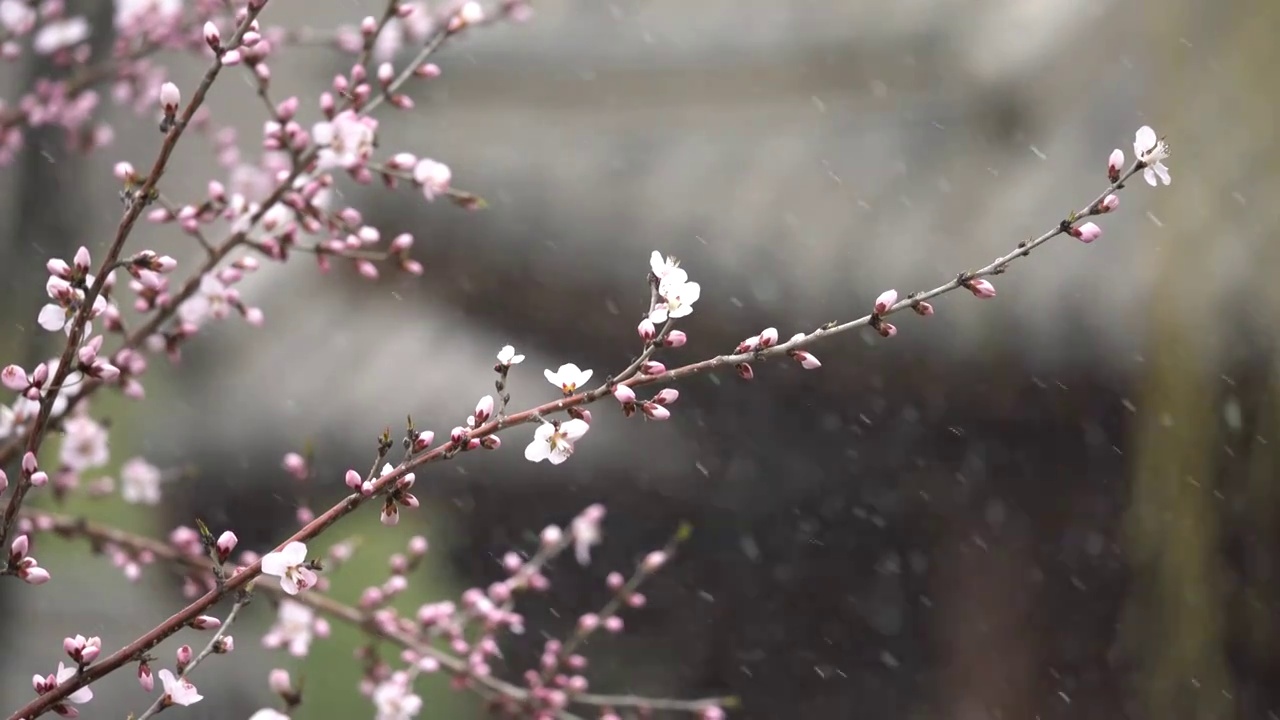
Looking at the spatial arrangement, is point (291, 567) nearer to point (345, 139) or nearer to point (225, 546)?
point (225, 546)

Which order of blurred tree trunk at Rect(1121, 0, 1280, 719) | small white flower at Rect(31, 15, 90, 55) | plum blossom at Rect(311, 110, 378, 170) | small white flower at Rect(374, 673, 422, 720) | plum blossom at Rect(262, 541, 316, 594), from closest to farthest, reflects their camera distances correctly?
1. plum blossom at Rect(262, 541, 316, 594)
2. plum blossom at Rect(311, 110, 378, 170)
3. small white flower at Rect(374, 673, 422, 720)
4. small white flower at Rect(31, 15, 90, 55)
5. blurred tree trunk at Rect(1121, 0, 1280, 719)

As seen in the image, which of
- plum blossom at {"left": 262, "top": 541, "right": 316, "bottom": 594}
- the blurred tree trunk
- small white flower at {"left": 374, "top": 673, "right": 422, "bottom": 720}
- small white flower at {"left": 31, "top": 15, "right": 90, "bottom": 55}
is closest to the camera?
plum blossom at {"left": 262, "top": 541, "right": 316, "bottom": 594}

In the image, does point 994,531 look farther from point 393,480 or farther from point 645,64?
point 393,480

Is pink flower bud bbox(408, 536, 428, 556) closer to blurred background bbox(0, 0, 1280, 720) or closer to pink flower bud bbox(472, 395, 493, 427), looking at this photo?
pink flower bud bbox(472, 395, 493, 427)

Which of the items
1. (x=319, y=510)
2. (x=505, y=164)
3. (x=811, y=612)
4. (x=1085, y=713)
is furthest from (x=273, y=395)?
(x=1085, y=713)

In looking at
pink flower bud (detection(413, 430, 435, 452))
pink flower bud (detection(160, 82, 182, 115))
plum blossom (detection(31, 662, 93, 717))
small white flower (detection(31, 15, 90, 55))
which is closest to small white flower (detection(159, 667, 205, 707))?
plum blossom (detection(31, 662, 93, 717))

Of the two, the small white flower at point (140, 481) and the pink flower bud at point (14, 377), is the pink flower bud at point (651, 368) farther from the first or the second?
the small white flower at point (140, 481)
